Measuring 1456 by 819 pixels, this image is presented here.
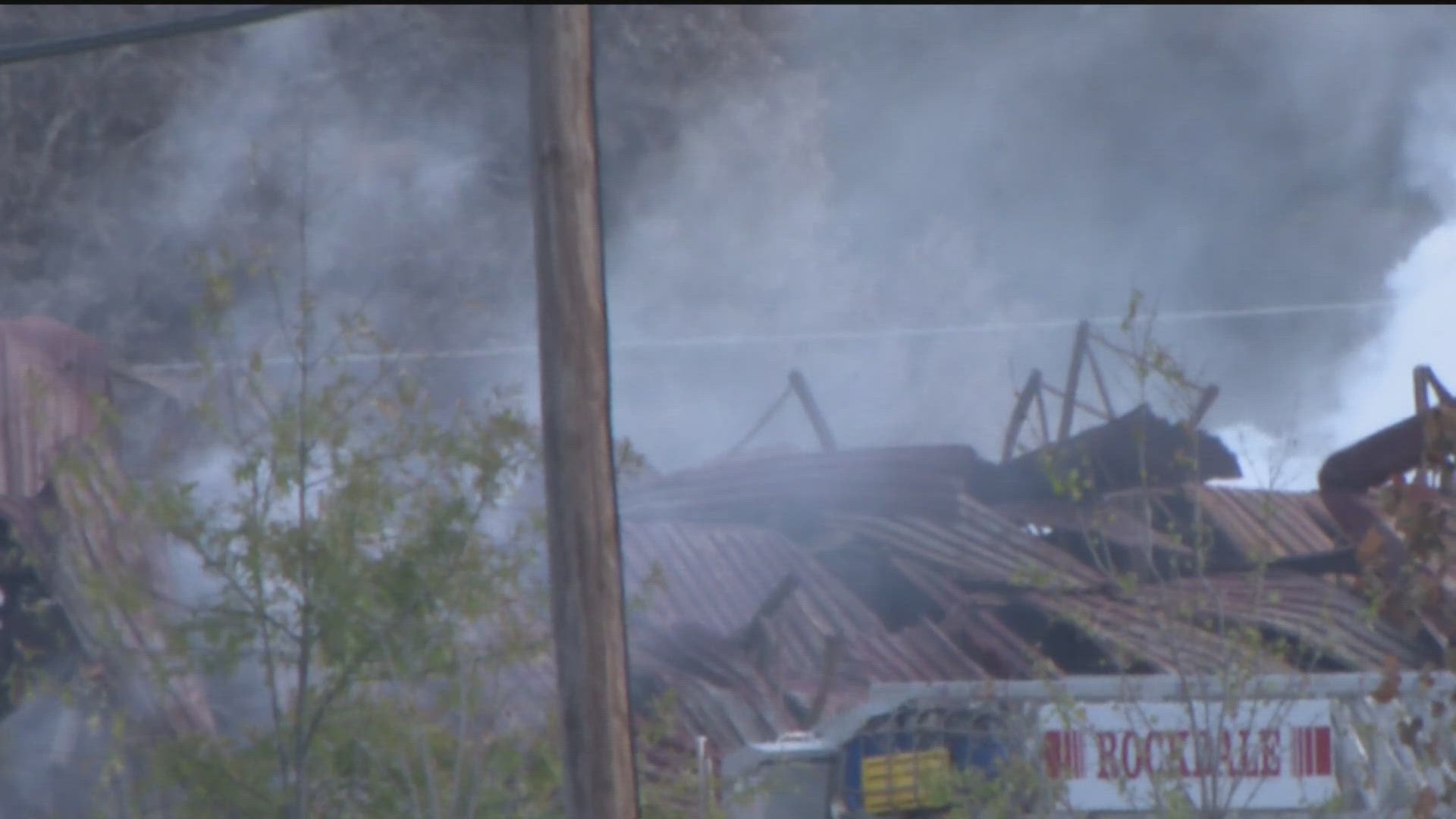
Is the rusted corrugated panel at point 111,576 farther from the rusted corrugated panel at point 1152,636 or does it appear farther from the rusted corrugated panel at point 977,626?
the rusted corrugated panel at point 977,626

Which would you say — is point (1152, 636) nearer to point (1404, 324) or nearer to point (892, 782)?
point (892, 782)

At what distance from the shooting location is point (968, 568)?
1339cm

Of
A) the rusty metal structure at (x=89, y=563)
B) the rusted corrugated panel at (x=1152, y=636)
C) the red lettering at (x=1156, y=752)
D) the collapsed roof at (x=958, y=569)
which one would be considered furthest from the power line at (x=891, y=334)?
the red lettering at (x=1156, y=752)

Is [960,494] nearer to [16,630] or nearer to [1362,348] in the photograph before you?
[16,630]

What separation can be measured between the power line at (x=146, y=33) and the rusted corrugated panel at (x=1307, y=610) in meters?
5.84

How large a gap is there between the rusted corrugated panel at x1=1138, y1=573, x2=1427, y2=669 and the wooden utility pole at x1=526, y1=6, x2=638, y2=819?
4.76 meters

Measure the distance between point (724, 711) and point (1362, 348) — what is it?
12441 mm

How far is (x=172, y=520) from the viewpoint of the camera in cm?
633

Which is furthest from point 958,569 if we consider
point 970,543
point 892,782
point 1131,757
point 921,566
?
point 1131,757

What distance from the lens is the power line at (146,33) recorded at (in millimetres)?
6094

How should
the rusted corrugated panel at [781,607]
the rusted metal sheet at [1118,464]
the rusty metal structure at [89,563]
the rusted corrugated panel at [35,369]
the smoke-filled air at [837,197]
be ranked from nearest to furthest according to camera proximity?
the rusty metal structure at [89,563], the rusted corrugated panel at [35,369], the rusted corrugated panel at [781,607], the rusted metal sheet at [1118,464], the smoke-filled air at [837,197]

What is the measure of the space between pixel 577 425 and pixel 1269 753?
3754 mm

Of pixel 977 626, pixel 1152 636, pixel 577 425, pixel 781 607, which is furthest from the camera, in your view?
pixel 977 626

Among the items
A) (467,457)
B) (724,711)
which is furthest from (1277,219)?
(467,457)
